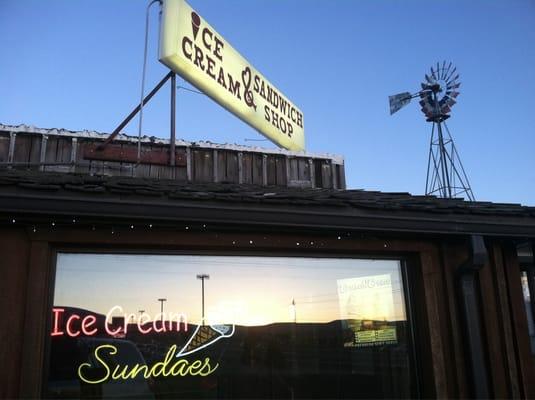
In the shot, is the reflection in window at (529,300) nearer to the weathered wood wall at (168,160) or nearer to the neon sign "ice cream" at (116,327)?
the weathered wood wall at (168,160)

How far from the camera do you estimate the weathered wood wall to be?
24.0 feet

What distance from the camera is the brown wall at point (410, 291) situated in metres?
4.04

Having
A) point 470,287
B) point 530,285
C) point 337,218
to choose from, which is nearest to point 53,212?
point 337,218

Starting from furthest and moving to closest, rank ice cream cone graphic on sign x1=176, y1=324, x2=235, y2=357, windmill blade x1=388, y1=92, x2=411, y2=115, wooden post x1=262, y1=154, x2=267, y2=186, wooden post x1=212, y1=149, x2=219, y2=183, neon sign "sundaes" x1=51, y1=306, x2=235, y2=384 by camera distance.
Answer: windmill blade x1=388, y1=92, x2=411, y2=115 → wooden post x1=262, y1=154, x2=267, y2=186 → wooden post x1=212, y1=149, x2=219, y2=183 → ice cream cone graphic on sign x1=176, y1=324, x2=235, y2=357 → neon sign "sundaes" x1=51, y1=306, x2=235, y2=384

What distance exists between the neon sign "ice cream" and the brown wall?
14 centimetres

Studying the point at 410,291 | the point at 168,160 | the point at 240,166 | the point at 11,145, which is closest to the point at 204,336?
the point at 410,291

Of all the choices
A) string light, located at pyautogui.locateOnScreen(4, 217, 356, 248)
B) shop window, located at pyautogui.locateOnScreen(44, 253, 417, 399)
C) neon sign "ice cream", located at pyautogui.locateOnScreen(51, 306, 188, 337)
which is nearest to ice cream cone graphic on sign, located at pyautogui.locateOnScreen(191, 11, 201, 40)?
string light, located at pyautogui.locateOnScreen(4, 217, 356, 248)

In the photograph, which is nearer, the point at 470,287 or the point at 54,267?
the point at 54,267

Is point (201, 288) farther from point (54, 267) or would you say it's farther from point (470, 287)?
point (470, 287)

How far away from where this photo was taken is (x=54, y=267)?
4.32 m

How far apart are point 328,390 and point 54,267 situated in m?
2.63

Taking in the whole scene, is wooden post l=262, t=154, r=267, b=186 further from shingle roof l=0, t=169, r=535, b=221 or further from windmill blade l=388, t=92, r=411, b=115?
windmill blade l=388, t=92, r=411, b=115

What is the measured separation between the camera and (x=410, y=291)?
5.47 meters

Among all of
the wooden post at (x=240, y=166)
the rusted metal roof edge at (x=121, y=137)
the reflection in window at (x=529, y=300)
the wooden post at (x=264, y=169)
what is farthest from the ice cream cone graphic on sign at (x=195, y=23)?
the reflection in window at (x=529, y=300)
